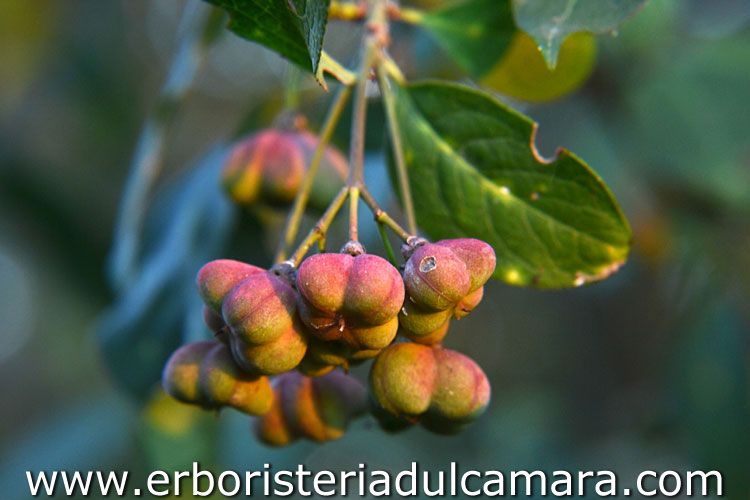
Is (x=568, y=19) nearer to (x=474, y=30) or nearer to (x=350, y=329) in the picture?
(x=474, y=30)

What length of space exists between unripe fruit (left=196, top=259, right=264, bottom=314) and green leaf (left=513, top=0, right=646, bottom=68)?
1.52ft

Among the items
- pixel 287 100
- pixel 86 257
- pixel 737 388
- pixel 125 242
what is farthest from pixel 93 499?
pixel 737 388

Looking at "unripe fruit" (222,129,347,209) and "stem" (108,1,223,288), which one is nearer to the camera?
"unripe fruit" (222,129,347,209)

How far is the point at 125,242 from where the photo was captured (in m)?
1.40

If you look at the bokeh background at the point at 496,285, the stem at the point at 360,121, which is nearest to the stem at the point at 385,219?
the stem at the point at 360,121

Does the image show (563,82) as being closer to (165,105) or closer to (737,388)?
(165,105)

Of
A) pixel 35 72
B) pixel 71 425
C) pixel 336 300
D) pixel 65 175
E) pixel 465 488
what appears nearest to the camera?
pixel 336 300

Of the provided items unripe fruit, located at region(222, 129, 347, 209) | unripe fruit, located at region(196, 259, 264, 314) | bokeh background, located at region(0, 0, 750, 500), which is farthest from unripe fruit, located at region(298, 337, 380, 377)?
bokeh background, located at region(0, 0, 750, 500)

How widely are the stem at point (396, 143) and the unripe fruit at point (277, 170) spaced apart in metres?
0.15

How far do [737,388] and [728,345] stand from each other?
0.14 metres

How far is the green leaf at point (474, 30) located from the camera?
1.16m

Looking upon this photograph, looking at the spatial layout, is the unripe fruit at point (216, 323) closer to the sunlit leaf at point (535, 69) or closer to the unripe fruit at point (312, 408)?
the unripe fruit at point (312, 408)

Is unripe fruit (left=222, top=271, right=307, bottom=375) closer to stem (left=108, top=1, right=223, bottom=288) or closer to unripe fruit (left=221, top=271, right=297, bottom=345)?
unripe fruit (left=221, top=271, right=297, bottom=345)

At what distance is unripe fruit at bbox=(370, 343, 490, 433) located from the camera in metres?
0.74
